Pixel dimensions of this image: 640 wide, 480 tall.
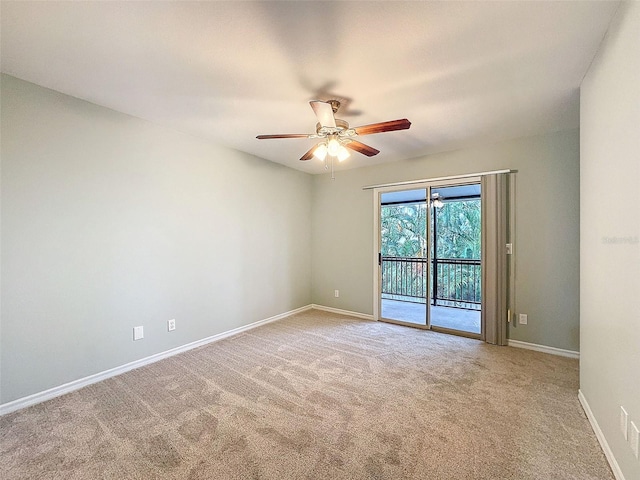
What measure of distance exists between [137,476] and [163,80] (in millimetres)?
2504

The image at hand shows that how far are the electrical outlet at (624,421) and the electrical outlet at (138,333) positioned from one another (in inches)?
140

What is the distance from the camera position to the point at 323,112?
1994 mm

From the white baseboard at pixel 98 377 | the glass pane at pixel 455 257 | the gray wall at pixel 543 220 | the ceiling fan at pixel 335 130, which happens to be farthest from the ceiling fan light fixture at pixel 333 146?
the glass pane at pixel 455 257

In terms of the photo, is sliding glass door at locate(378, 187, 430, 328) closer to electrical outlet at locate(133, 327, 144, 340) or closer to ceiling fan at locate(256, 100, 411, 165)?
ceiling fan at locate(256, 100, 411, 165)

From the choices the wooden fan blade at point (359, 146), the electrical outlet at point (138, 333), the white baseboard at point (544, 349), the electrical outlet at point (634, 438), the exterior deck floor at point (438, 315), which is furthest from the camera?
the exterior deck floor at point (438, 315)

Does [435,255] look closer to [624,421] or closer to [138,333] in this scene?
[624,421]

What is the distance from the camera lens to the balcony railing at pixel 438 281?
509cm

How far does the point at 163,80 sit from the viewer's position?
6.71 ft

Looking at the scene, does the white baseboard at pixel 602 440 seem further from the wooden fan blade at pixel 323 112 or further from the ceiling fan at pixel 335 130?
the wooden fan blade at pixel 323 112

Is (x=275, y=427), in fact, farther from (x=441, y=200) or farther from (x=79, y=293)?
(x=441, y=200)

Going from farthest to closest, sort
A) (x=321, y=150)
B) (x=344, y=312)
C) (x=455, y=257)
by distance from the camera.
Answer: (x=455, y=257) < (x=344, y=312) < (x=321, y=150)

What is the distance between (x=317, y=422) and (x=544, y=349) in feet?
9.06

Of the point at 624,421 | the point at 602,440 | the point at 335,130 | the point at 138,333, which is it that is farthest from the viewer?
the point at 138,333

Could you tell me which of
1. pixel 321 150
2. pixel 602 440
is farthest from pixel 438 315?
pixel 321 150
